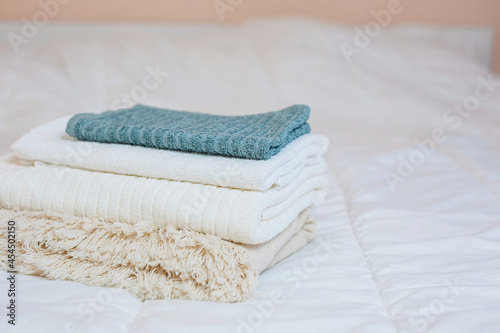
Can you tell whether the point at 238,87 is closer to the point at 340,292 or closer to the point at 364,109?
the point at 364,109

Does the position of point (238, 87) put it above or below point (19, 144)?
below

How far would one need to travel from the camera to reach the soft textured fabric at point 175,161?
0.64 m

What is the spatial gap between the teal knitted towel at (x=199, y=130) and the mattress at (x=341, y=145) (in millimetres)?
185

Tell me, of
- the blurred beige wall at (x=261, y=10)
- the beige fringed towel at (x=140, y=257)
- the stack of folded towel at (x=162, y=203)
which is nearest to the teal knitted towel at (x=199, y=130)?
the stack of folded towel at (x=162, y=203)

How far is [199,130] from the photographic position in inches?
28.5

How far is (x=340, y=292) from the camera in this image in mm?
634

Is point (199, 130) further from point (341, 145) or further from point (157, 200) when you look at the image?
point (341, 145)

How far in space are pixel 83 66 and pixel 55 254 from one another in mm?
1025

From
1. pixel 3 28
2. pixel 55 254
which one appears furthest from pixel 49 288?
pixel 3 28

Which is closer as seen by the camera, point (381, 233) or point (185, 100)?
point (381, 233)

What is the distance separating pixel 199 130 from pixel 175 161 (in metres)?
0.08

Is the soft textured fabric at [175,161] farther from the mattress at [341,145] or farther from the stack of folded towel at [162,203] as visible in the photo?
the mattress at [341,145]

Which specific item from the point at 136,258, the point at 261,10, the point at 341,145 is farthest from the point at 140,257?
the point at 261,10

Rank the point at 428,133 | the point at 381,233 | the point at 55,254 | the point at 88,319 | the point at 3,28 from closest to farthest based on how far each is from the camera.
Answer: the point at 88,319
the point at 55,254
the point at 381,233
the point at 428,133
the point at 3,28
